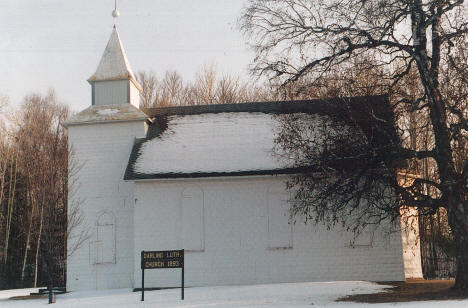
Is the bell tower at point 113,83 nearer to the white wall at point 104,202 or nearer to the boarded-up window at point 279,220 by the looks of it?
the white wall at point 104,202

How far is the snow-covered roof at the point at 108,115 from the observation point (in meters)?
27.5

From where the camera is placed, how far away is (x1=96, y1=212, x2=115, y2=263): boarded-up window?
2642 cm

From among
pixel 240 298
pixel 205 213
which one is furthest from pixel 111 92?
pixel 240 298

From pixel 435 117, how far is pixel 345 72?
3431mm

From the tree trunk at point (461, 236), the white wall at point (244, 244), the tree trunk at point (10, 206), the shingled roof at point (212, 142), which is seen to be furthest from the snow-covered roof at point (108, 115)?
the tree trunk at point (10, 206)

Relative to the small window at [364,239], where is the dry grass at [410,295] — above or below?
below

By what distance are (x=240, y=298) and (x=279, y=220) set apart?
594 cm

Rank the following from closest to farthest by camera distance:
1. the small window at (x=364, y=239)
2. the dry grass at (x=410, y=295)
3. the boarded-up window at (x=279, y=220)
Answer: the dry grass at (x=410, y=295), the small window at (x=364, y=239), the boarded-up window at (x=279, y=220)

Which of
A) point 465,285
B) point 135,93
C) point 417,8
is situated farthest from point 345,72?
point 135,93

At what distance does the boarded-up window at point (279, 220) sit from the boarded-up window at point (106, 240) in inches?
304

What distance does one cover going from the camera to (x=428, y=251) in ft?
122

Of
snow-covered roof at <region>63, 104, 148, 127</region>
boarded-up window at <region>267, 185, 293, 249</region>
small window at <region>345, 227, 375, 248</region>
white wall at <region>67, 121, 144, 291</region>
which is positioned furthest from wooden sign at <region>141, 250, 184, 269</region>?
snow-covered roof at <region>63, 104, 148, 127</region>

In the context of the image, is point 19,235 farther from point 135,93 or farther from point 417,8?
point 417,8

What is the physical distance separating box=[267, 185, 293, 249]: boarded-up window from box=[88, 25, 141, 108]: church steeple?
376 inches
